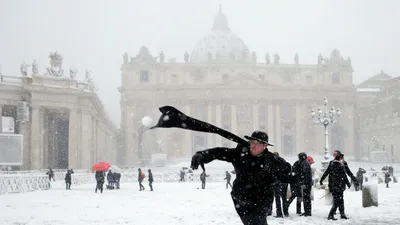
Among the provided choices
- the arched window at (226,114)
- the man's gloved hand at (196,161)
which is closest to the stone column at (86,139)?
the arched window at (226,114)

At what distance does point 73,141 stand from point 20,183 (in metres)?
16.1

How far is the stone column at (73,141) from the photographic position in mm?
40000

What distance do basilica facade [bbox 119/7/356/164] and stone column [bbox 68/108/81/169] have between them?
1244 inches

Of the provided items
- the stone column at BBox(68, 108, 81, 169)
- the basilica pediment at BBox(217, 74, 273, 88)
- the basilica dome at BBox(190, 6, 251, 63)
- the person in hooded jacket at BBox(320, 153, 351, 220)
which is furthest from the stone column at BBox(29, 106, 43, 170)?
the basilica dome at BBox(190, 6, 251, 63)

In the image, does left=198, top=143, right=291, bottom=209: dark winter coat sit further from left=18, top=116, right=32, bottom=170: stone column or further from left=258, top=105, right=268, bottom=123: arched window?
left=258, top=105, right=268, bottom=123: arched window

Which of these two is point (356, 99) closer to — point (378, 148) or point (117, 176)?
point (378, 148)

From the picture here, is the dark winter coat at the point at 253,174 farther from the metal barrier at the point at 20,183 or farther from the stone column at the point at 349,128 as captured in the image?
the stone column at the point at 349,128

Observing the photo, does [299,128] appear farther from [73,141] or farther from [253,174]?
[253,174]

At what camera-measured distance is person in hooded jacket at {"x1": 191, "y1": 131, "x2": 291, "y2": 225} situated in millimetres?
4566

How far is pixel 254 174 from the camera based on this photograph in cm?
464

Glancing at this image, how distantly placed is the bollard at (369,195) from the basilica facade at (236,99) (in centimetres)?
5830

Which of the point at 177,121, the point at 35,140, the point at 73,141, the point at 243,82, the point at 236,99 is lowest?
the point at 73,141

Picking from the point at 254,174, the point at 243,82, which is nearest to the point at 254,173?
the point at 254,174

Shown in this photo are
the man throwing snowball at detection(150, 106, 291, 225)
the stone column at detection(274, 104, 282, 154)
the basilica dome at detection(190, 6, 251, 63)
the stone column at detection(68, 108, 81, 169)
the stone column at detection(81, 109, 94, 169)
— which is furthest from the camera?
the basilica dome at detection(190, 6, 251, 63)
